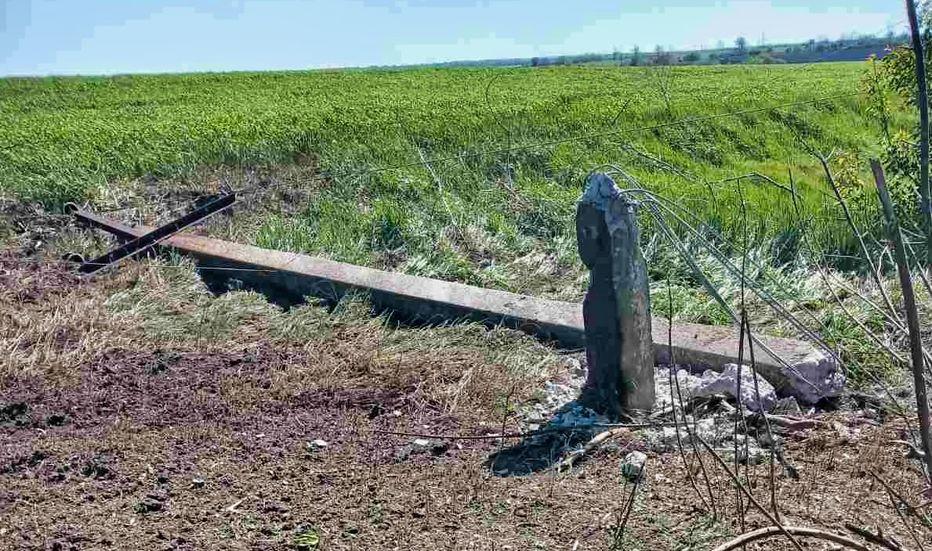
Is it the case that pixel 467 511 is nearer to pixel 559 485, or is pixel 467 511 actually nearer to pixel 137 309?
→ pixel 559 485

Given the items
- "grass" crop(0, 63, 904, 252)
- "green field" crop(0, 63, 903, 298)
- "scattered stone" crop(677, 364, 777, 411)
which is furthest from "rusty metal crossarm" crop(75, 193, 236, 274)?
"scattered stone" crop(677, 364, 777, 411)

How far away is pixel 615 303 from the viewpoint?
3.76 metres

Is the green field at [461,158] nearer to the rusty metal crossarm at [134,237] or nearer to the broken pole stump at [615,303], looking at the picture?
the broken pole stump at [615,303]

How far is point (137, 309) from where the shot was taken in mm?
5734

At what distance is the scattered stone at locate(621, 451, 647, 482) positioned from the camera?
3.40 meters

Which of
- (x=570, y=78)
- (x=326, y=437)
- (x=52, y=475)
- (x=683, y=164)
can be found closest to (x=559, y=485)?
(x=326, y=437)

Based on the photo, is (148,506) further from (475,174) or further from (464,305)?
(475,174)

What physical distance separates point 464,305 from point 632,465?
2033 millimetres

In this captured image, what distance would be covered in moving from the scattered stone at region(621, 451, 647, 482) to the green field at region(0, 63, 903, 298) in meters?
1.16

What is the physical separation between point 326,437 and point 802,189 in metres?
7.43

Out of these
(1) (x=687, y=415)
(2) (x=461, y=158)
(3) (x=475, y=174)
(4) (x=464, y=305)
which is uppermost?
(2) (x=461, y=158)

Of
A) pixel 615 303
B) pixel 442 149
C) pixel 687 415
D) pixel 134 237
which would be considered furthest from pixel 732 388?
pixel 442 149

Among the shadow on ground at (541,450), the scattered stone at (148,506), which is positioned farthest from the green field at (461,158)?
the scattered stone at (148,506)

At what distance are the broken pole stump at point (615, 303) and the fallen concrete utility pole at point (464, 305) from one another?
1.98ft
